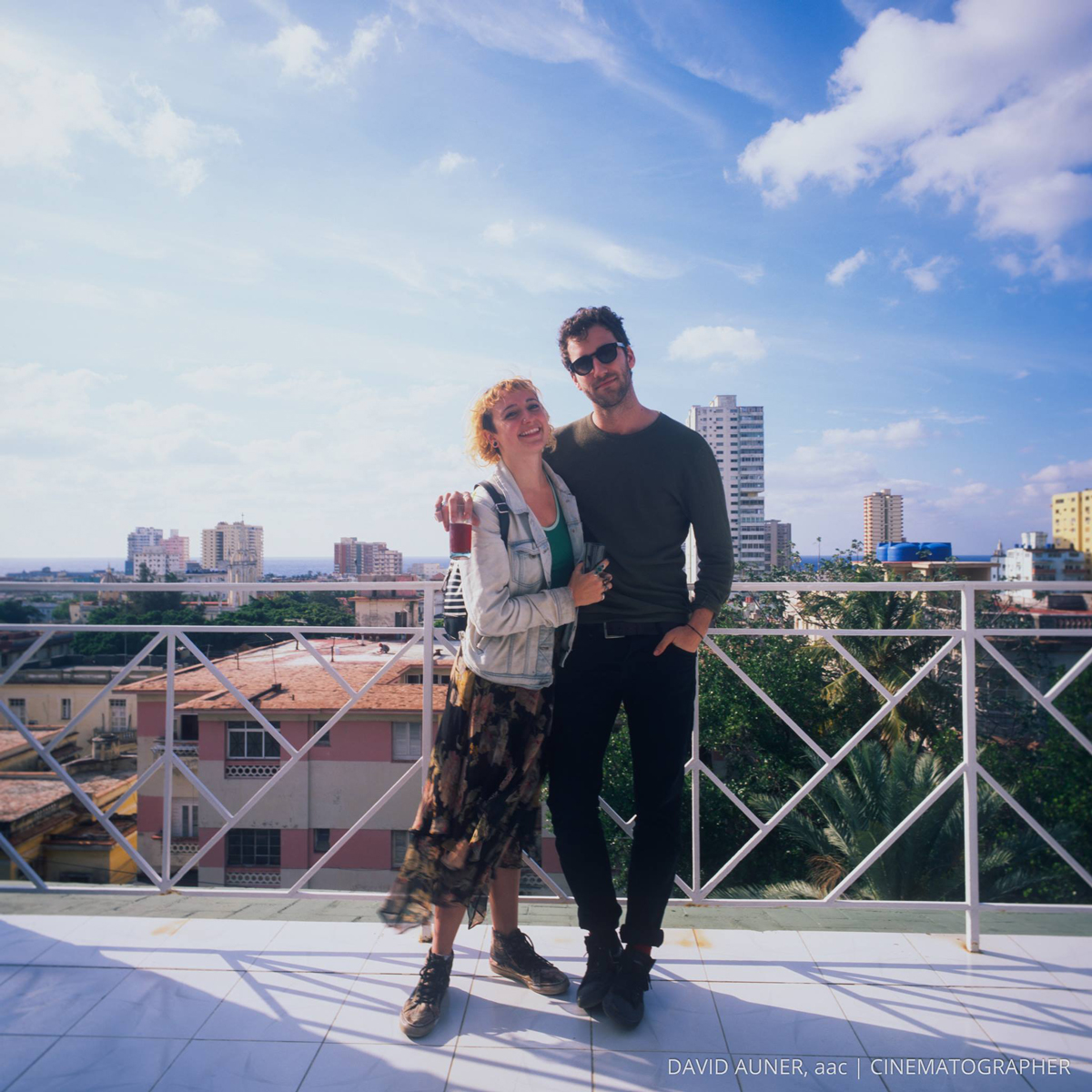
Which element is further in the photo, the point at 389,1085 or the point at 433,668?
the point at 433,668

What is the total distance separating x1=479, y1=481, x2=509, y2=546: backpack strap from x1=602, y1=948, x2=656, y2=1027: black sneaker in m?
1.11

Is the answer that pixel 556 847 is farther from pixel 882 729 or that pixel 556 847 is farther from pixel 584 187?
pixel 882 729

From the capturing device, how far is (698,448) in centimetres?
181

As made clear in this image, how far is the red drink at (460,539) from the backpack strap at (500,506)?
8 cm

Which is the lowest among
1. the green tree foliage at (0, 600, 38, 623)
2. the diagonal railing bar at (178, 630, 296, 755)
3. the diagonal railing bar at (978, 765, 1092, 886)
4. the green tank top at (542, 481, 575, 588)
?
the diagonal railing bar at (978, 765, 1092, 886)

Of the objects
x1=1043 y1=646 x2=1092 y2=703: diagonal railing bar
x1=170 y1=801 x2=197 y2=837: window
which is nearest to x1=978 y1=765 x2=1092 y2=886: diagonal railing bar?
x1=1043 y1=646 x2=1092 y2=703: diagonal railing bar

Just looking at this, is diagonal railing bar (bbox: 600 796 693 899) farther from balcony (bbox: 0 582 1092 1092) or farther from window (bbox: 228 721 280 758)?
window (bbox: 228 721 280 758)

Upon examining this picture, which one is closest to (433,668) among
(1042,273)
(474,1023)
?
(474,1023)

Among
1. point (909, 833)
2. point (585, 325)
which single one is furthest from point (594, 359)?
point (909, 833)

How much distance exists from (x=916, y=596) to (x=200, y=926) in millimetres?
20788

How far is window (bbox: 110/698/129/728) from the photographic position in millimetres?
29419

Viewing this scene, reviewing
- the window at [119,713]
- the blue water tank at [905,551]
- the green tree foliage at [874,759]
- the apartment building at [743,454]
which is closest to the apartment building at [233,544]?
the window at [119,713]

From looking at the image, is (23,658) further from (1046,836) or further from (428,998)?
(1046,836)

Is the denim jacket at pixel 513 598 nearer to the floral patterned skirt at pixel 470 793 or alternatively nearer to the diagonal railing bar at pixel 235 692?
the floral patterned skirt at pixel 470 793
